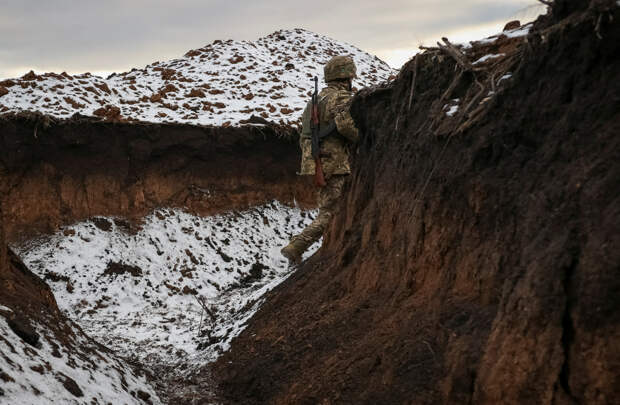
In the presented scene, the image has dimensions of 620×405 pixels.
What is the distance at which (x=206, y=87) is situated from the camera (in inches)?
637

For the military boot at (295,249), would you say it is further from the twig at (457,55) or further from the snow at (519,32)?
the snow at (519,32)

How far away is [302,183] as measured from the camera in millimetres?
14055

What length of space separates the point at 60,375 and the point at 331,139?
5.13m

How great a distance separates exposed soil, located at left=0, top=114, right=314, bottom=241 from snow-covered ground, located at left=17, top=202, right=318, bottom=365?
442mm

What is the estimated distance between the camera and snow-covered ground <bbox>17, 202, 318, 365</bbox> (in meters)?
8.17

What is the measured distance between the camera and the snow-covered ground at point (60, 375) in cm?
355

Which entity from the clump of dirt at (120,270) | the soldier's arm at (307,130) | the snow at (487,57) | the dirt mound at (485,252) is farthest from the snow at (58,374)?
the clump of dirt at (120,270)

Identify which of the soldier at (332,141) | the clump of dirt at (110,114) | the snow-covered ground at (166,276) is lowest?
the snow-covered ground at (166,276)

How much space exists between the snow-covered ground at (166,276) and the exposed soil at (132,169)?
17.4 inches

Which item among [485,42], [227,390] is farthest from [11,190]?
[485,42]

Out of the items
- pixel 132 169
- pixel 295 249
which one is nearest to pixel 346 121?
pixel 295 249

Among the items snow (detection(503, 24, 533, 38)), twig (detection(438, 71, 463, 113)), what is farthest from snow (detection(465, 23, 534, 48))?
twig (detection(438, 71, 463, 113))

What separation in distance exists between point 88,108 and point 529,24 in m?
10.5

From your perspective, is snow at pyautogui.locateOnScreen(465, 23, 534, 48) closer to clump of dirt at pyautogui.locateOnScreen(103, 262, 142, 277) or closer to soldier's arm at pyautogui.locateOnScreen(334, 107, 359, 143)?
soldier's arm at pyautogui.locateOnScreen(334, 107, 359, 143)
